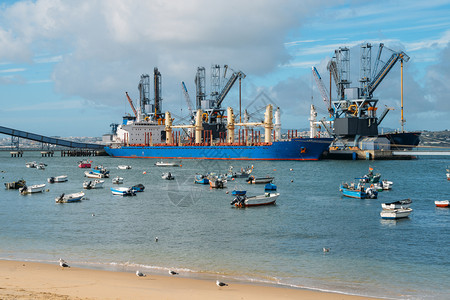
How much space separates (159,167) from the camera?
117188 millimetres

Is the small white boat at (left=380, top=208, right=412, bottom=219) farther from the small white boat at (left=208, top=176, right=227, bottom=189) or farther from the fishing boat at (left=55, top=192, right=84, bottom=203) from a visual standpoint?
the fishing boat at (left=55, top=192, right=84, bottom=203)

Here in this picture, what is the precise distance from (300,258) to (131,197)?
33.7m

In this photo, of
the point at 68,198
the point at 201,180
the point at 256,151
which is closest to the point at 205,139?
the point at 256,151

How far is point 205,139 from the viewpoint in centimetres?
15562

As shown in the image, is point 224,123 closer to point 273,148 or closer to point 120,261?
point 273,148

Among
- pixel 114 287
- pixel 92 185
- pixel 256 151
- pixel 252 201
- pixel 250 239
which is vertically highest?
pixel 256 151

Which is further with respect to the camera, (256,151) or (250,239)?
(256,151)

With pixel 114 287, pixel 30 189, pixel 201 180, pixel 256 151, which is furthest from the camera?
pixel 256 151

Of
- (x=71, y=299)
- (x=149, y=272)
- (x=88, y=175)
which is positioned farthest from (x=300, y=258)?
(x=88, y=175)

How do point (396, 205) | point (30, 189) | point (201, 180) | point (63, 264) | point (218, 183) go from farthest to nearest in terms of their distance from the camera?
1. point (201, 180)
2. point (218, 183)
3. point (30, 189)
4. point (396, 205)
5. point (63, 264)

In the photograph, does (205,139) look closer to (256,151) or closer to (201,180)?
(256,151)

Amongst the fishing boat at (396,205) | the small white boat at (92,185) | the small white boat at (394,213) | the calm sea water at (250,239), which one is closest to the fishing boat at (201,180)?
the calm sea water at (250,239)

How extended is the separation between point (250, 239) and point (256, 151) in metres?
90.4

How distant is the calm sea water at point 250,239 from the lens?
2483cm
